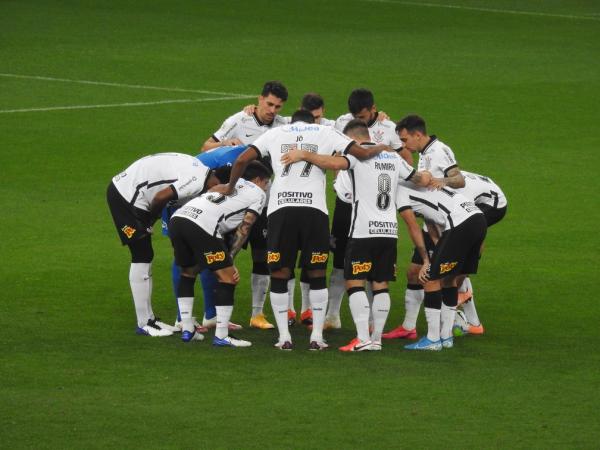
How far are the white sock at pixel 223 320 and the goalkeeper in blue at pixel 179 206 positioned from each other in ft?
2.40

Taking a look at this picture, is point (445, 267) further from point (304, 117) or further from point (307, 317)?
point (307, 317)

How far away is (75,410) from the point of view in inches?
410

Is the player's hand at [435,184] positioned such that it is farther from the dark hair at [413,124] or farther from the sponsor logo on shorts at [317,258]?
the sponsor logo on shorts at [317,258]

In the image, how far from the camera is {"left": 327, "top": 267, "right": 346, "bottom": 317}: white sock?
1351 centimetres

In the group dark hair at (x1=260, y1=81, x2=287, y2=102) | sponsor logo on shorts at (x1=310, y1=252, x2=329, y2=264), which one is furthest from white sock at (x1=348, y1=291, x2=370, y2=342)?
dark hair at (x1=260, y1=81, x2=287, y2=102)

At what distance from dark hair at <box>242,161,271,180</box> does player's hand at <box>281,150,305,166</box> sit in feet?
1.89

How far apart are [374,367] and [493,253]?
529cm

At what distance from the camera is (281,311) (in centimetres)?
1244

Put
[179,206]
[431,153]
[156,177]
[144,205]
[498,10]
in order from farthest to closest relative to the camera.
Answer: [498,10] < [179,206] < [144,205] < [156,177] < [431,153]

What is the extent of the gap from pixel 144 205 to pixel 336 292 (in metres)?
2.05

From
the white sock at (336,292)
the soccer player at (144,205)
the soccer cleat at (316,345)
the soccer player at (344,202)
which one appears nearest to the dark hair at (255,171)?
the soccer player at (144,205)

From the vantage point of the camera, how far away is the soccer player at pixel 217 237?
12.4 metres

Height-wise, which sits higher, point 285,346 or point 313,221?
point 313,221

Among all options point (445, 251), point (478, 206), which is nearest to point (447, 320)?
point (445, 251)
